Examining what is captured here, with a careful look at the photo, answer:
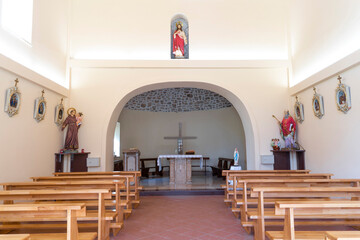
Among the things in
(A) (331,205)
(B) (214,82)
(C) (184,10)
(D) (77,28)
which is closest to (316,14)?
(B) (214,82)

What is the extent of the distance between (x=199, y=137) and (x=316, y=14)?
705 cm

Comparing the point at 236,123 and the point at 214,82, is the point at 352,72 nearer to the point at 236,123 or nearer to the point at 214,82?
the point at 214,82

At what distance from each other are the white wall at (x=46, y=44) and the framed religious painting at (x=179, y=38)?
305cm

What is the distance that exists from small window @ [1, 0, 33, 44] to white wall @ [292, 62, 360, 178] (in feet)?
20.8

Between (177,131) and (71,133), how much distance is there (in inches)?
228

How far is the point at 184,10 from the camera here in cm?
804

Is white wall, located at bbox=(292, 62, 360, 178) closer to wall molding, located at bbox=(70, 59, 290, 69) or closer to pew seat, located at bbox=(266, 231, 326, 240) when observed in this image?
wall molding, located at bbox=(70, 59, 290, 69)

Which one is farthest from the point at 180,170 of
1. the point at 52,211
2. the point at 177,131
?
the point at 52,211

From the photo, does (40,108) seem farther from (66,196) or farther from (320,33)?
(320,33)

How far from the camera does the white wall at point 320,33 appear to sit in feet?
16.6

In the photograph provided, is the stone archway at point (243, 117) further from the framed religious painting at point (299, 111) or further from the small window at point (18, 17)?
the small window at point (18, 17)

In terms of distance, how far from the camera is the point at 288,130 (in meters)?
7.00

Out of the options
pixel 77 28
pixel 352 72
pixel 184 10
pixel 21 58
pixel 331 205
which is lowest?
pixel 331 205

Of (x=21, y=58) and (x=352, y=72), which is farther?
(x=21, y=58)
